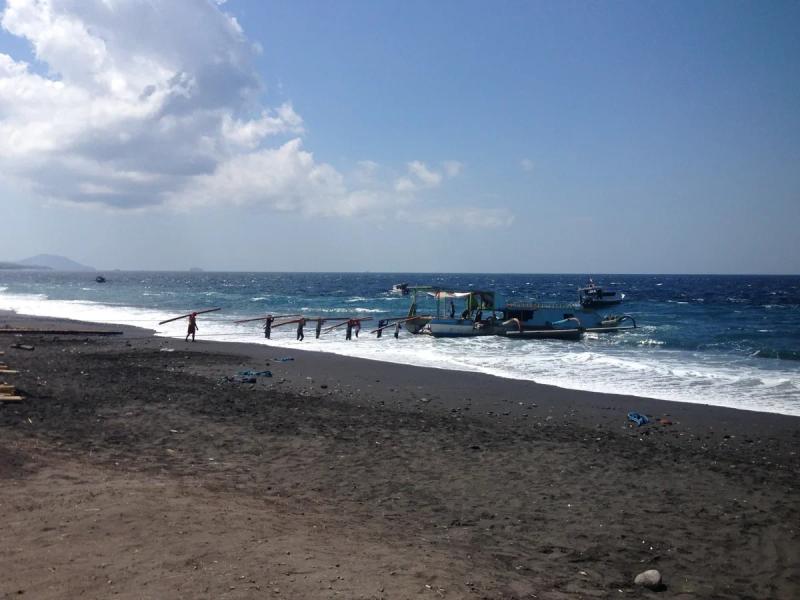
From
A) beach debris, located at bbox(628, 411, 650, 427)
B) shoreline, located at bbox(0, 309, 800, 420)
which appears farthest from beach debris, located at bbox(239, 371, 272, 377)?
beach debris, located at bbox(628, 411, 650, 427)

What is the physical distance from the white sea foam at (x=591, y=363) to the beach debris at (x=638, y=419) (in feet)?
10.3

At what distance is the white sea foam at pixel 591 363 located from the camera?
1686cm

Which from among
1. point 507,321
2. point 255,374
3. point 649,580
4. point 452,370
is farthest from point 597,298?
point 649,580

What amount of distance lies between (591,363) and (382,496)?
15.9 meters

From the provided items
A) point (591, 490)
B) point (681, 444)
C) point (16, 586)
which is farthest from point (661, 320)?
point (16, 586)

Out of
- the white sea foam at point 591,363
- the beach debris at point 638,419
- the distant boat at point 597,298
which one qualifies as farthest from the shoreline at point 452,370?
the distant boat at point 597,298

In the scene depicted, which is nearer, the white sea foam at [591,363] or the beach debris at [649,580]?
the beach debris at [649,580]

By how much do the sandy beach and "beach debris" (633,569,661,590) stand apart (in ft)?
0.23

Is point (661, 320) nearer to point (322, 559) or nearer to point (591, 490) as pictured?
point (591, 490)

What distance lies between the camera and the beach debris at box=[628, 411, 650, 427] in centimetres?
1276

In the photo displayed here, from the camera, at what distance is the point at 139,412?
11961 millimetres

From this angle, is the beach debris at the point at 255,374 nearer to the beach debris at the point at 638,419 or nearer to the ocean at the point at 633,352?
the ocean at the point at 633,352

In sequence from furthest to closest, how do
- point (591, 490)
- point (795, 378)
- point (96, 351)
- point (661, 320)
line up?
point (661, 320)
point (96, 351)
point (795, 378)
point (591, 490)

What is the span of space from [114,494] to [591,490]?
599 cm
